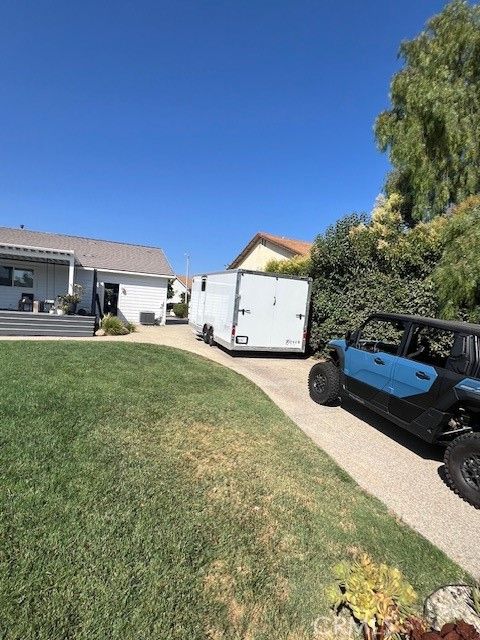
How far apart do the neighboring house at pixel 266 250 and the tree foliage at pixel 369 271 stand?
10171mm

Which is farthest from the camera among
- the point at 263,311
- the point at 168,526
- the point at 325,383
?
the point at 263,311

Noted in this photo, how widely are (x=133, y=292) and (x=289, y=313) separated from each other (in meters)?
12.4

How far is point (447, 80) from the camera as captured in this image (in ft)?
37.1

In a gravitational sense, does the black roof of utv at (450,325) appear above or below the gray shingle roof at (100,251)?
below

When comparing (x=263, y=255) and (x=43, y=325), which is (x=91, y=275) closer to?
(x=43, y=325)

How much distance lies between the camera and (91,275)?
20.0m

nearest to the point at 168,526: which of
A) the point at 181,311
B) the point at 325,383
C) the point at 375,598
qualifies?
the point at 375,598

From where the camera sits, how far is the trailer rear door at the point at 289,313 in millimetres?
11133

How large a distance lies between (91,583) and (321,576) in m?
1.63

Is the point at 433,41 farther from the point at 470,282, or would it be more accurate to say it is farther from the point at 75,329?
the point at 75,329

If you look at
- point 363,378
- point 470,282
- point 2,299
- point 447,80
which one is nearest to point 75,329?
point 2,299

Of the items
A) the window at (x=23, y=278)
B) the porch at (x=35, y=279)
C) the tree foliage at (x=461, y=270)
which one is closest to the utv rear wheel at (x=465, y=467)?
the tree foliage at (x=461, y=270)

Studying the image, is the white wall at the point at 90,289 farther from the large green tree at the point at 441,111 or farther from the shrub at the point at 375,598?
the shrub at the point at 375,598

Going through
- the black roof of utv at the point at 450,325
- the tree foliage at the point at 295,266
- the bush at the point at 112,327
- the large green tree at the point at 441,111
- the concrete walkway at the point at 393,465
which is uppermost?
the large green tree at the point at 441,111
